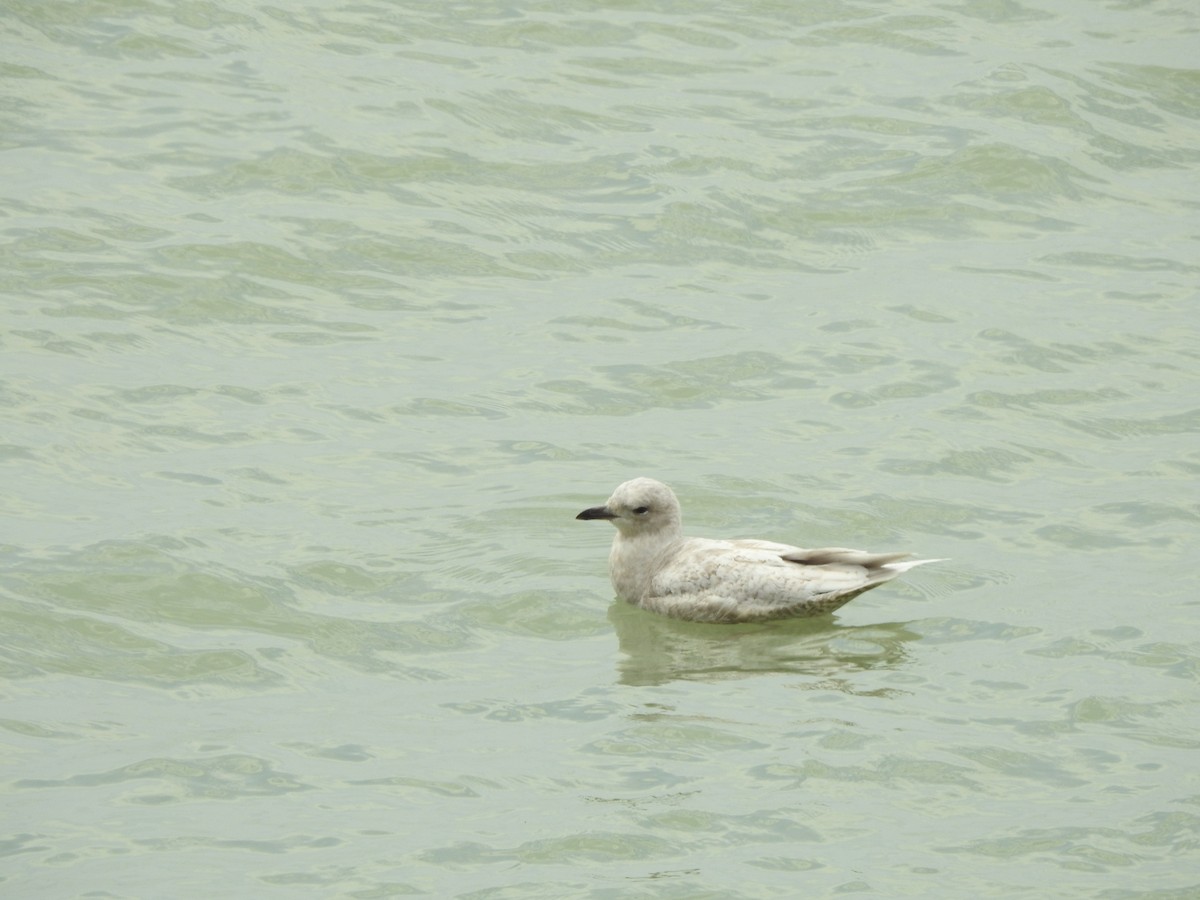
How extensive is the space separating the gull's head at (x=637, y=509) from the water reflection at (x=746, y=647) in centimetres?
48

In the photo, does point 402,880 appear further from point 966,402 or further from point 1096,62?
point 1096,62

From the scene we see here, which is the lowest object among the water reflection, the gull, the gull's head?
the water reflection

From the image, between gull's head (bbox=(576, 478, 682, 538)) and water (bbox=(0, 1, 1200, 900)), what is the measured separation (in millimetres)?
450

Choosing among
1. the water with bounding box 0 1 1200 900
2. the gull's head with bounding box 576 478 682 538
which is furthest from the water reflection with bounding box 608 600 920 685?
the gull's head with bounding box 576 478 682 538

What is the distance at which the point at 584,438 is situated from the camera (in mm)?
13211

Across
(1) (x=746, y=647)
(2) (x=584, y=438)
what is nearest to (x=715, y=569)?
(1) (x=746, y=647)

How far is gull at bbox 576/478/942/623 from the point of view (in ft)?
35.7

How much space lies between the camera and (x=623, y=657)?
1068 centimetres

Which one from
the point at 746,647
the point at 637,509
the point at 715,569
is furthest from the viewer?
the point at 637,509

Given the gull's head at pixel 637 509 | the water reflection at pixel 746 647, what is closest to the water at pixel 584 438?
the water reflection at pixel 746 647

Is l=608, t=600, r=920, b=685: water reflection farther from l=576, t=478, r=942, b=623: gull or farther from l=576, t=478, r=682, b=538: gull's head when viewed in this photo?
l=576, t=478, r=682, b=538: gull's head

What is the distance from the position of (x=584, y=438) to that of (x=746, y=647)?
A: 9.06ft

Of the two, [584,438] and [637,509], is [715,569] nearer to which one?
[637,509]

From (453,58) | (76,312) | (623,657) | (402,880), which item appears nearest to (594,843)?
(402,880)
